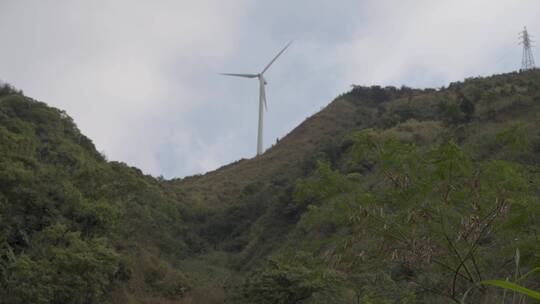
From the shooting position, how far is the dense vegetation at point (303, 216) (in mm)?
8531

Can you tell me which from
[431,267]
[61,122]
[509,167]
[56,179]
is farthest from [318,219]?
[61,122]

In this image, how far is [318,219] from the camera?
9.73 meters

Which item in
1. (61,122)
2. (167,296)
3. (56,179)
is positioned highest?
(61,122)

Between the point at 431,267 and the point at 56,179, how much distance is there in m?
22.7

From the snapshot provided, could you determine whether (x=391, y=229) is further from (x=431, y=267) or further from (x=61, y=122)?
(x=61, y=122)

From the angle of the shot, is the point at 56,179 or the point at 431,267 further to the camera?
the point at 56,179

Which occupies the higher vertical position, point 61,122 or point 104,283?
point 61,122

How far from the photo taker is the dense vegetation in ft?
28.0

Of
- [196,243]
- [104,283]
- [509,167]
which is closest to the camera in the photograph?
[509,167]

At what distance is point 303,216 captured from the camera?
10805mm

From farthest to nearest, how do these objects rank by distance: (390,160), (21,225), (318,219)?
(21,225)
(318,219)
(390,160)

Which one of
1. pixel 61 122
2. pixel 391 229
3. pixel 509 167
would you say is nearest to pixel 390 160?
pixel 391 229

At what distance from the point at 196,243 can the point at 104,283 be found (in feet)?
69.0

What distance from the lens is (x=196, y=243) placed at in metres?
44.6
